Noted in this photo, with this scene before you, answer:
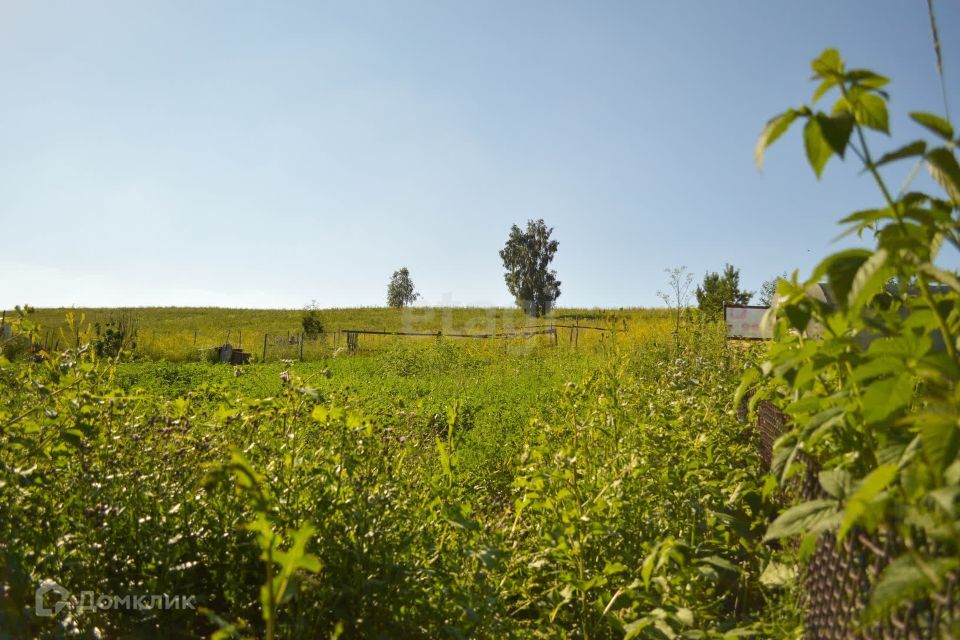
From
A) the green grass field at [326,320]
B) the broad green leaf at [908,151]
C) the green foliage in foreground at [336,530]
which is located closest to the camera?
the broad green leaf at [908,151]

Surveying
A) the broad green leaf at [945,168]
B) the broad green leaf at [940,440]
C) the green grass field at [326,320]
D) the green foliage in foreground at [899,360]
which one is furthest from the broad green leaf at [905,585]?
the green grass field at [326,320]

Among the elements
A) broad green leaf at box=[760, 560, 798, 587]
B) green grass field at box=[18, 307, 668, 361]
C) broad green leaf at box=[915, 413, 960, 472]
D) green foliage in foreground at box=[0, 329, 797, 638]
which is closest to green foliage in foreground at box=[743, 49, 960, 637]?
broad green leaf at box=[915, 413, 960, 472]

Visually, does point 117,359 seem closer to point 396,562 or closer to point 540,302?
point 396,562

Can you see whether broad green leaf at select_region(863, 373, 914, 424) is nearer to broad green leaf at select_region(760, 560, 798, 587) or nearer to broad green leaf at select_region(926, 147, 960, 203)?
broad green leaf at select_region(926, 147, 960, 203)

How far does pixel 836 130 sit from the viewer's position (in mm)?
815

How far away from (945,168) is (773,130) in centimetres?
25

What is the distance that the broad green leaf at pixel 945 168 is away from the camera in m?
0.86

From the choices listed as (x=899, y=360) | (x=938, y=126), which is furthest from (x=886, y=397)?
(x=938, y=126)

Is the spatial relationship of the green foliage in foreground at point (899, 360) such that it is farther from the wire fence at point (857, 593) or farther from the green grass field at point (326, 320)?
the green grass field at point (326, 320)

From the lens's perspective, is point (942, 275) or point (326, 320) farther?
point (326, 320)

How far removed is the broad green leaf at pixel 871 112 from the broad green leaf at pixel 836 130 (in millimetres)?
71

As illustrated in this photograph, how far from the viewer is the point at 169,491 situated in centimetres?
219

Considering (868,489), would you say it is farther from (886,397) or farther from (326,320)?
(326,320)

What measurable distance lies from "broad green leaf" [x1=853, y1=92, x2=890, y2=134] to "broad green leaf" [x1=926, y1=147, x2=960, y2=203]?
73mm
